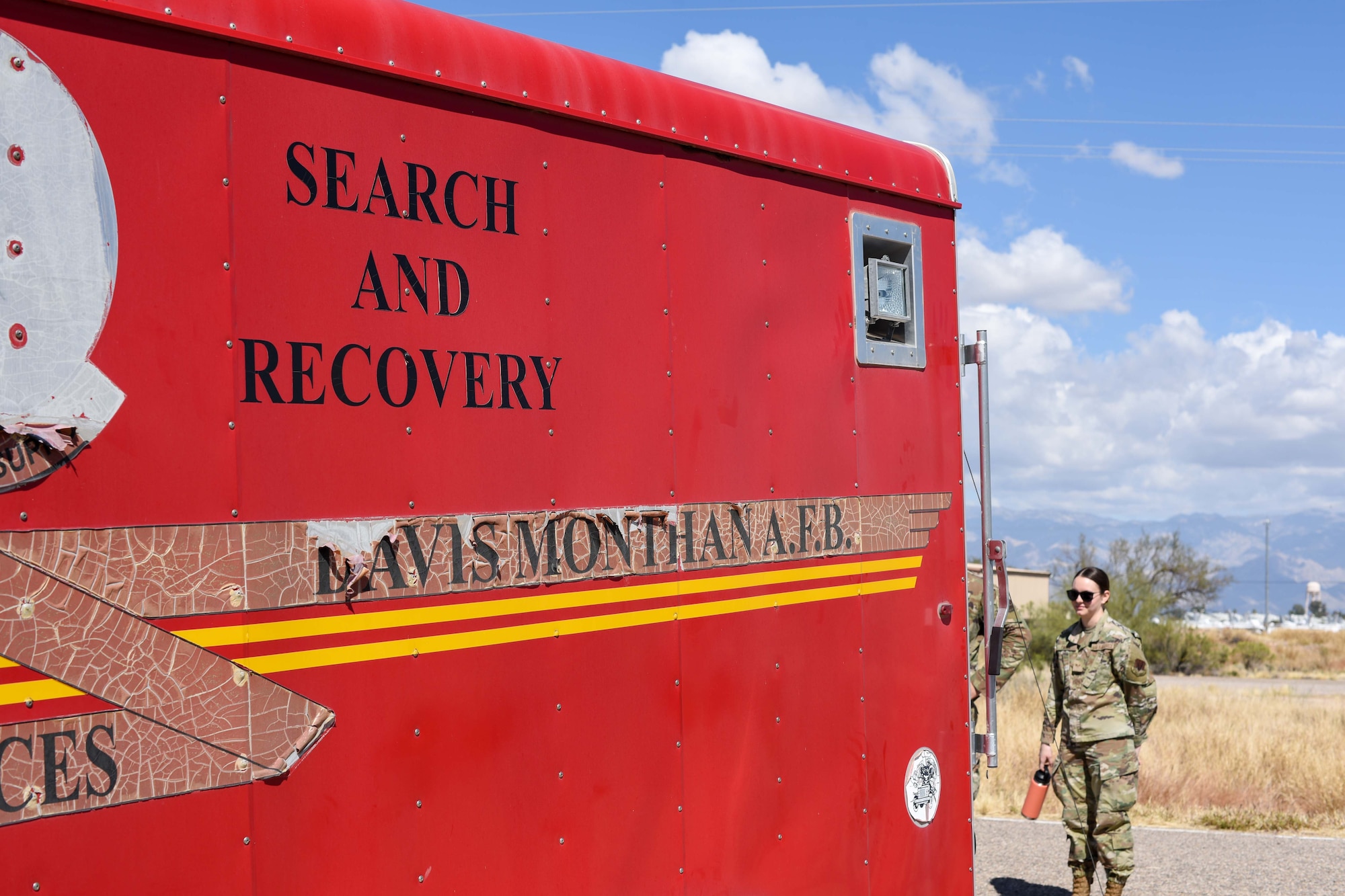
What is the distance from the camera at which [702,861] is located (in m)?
3.26

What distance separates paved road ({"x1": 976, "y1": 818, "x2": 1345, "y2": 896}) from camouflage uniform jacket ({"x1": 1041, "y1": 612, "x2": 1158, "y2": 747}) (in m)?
1.00

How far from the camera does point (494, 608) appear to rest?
9.25ft

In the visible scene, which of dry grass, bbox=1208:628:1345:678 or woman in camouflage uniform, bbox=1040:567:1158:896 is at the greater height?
woman in camouflage uniform, bbox=1040:567:1158:896

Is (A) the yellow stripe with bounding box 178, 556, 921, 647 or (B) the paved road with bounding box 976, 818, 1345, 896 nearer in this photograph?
(A) the yellow stripe with bounding box 178, 556, 921, 647

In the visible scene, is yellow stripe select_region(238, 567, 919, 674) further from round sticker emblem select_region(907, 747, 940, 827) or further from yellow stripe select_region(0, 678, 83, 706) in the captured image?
round sticker emblem select_region(907, 747, 940, 827)

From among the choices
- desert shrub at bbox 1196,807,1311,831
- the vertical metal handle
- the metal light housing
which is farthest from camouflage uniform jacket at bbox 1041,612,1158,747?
desert shrub at bbox 1196,807,1311,831

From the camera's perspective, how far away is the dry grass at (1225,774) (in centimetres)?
800

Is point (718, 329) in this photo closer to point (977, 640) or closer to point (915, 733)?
point (915, 733)

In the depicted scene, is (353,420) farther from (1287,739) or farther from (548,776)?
(1287,739)

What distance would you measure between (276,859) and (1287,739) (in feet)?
34.0

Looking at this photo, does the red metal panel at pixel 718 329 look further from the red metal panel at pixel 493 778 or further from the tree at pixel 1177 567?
the tree at pixel 1177 567

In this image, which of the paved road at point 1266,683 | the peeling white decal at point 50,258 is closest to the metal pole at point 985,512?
the peeling white decal at point 50,258

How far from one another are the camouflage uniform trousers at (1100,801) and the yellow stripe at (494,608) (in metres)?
2.54

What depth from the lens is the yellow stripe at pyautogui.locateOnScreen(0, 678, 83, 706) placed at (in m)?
2.11
